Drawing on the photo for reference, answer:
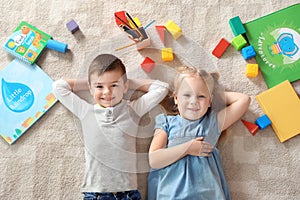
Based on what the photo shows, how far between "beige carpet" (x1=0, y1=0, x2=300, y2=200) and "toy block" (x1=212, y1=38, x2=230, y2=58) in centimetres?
2

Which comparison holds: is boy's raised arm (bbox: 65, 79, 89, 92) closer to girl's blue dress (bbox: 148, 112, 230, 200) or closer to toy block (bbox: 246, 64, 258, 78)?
girl's blue dress (bbox: 148, 112, 230, 200)

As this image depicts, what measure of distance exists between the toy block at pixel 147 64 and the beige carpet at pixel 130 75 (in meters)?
0.01

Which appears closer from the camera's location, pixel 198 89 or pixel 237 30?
pixel 198 89

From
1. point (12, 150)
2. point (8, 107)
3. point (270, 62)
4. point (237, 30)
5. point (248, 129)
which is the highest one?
point (8, 107)

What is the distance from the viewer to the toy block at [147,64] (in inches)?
46.6

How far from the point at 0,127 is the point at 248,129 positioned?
2.43ft

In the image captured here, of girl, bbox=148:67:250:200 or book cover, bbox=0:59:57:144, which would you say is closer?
girl, bbox=148:67:250:200

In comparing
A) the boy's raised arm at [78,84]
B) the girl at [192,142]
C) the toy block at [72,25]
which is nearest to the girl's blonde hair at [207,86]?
the girl at [192,142]

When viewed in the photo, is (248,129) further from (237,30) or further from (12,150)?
(12,150)

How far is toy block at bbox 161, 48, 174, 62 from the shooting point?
119 cm

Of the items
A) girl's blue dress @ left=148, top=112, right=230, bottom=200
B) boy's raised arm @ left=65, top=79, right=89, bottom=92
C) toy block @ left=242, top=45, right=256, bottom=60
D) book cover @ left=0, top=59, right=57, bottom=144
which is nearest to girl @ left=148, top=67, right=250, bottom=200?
girl's blue dress @ left=148, top=112, right=230, bottom=200

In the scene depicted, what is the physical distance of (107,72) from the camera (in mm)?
1084

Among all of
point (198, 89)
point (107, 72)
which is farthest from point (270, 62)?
point (107, 72)

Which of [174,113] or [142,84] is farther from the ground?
[142,84]
